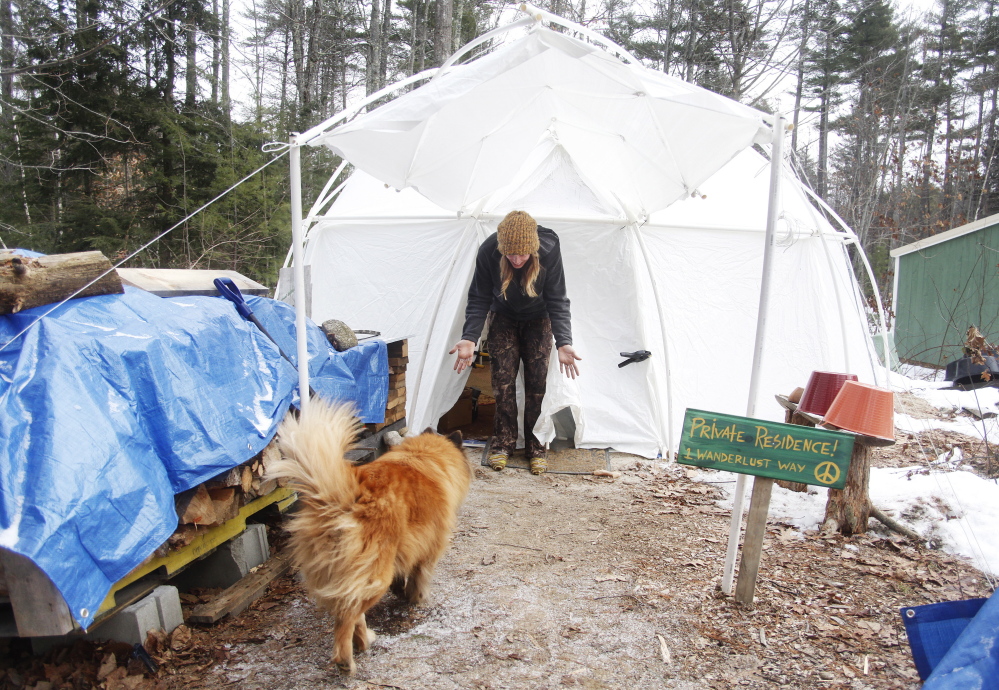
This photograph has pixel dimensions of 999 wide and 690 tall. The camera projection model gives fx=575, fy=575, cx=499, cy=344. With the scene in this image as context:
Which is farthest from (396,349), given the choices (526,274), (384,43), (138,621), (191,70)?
(384,43)

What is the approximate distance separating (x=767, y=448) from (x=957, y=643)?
1092 millimetres

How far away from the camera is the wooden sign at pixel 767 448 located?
248cm

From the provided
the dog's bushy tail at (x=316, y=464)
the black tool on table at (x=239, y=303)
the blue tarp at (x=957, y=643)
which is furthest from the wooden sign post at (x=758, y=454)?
the black tool on table at (x=239, y=303)

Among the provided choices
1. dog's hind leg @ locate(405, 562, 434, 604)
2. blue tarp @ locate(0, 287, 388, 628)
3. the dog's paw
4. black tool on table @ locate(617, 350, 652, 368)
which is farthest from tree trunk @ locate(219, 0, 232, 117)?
the dog's paw

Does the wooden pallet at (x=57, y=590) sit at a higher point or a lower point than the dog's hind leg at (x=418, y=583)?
higher

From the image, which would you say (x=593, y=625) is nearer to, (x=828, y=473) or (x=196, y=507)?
(x=828, y=473)

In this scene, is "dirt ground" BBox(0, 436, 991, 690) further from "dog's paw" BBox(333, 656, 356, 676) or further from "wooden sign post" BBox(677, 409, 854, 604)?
"wooden sign post" BBox(677, 409, 854, 604)

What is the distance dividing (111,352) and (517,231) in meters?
2.87

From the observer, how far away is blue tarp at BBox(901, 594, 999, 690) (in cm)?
142

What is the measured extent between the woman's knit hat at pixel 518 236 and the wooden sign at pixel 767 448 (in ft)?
7.18

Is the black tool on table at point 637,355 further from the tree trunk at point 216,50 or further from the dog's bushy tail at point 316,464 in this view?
the tree trunk at point 216,50

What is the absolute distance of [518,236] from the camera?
4.44m

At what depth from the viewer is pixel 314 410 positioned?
2422 millimetres

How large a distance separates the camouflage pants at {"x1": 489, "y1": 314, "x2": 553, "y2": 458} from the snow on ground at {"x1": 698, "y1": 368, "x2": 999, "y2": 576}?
149cm
